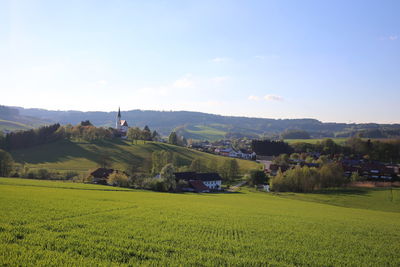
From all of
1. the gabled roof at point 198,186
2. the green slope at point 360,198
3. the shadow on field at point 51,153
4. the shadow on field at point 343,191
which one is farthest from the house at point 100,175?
the shadow on field at point 343,191

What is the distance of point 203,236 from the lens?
17.9 m

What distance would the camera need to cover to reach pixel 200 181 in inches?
2997

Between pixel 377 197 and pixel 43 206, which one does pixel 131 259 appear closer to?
pixel 43 206

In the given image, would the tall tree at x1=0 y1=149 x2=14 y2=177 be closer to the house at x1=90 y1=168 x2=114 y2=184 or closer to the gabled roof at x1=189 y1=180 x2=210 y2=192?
the house at x1=90 y1=168 x2=114 y2=184

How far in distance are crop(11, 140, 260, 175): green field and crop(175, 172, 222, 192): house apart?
18984mm

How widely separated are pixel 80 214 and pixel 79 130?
11507cm

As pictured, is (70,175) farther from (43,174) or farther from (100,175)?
(100,175)

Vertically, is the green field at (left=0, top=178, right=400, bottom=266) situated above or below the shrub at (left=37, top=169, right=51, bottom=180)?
above

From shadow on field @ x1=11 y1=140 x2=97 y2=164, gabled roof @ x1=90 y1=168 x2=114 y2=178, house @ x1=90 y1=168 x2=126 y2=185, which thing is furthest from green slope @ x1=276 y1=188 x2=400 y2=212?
shadow on field @ x1=11 y1=140 x2=97 y2=164

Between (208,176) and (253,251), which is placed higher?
(253,251)

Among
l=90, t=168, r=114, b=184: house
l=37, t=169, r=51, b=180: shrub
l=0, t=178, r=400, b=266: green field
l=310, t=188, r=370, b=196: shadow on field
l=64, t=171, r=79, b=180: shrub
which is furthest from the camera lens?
l=64, t=171, r=79, b=180: shrub

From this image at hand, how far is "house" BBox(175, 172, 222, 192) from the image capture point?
237 feet

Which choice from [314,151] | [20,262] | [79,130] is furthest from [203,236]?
[314,151]

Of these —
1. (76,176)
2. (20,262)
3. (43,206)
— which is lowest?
(76,176)
